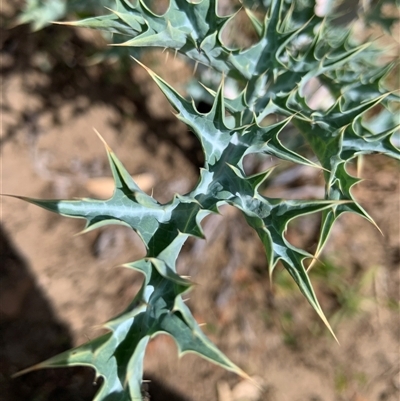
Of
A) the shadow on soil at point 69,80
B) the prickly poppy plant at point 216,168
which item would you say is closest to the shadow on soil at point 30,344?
the shadow on soil at point 69,80

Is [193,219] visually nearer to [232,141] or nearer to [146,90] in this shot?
[232,141]

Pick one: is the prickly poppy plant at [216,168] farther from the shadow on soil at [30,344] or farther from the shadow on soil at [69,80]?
the shadow on soil at [30,344]

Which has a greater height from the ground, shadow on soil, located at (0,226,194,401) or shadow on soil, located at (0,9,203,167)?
shadow on soil, located at (0,9,203,167)

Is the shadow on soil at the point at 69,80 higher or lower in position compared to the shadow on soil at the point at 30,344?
higher

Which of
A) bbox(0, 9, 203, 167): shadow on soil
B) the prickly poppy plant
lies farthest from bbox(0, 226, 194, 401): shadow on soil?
the prickly poppy plant

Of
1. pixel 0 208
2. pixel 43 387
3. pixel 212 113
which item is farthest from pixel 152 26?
pixel 43 387

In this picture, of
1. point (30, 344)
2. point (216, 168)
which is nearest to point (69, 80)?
point (30, 344)

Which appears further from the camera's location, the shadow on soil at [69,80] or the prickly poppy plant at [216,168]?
the shadow on soil at [69,80]

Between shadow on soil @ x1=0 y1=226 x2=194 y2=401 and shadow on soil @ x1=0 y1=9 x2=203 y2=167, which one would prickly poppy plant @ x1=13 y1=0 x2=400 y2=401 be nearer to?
shadow on soil @ x1=0 y1=9 x2=203 y2=167

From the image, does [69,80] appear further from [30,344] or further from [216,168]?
[216,168]
